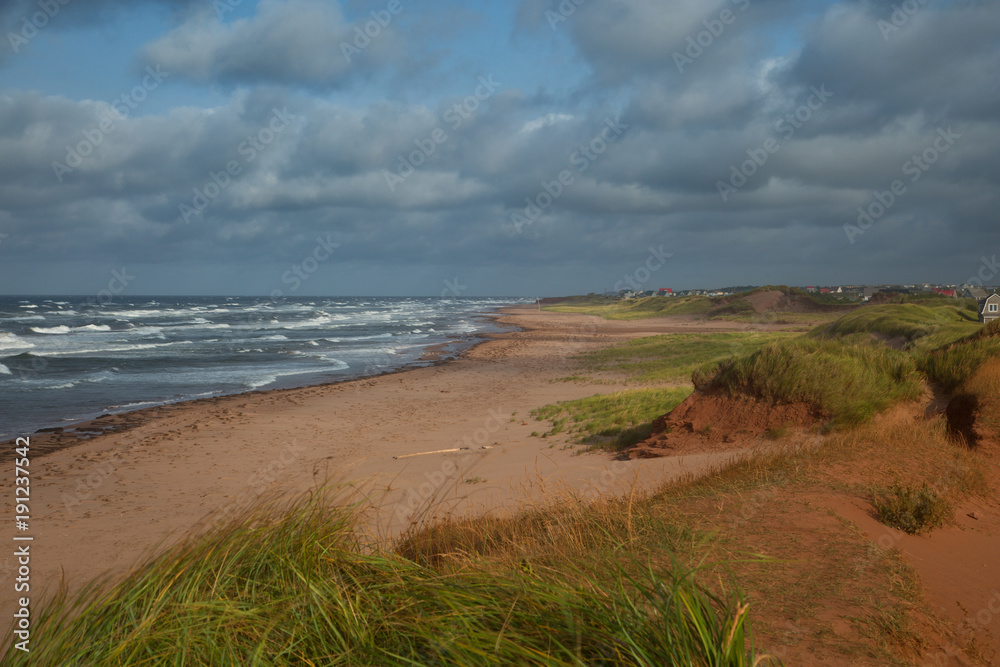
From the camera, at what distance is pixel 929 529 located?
5238mm

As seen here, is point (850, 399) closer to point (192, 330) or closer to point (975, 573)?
point (975, 573)

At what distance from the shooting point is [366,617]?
2932 millimetres

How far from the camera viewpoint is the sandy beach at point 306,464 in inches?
306

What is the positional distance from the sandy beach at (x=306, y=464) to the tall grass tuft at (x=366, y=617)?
0.61m

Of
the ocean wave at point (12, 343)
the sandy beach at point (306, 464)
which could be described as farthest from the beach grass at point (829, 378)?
the ocean wave at point (12, 343)

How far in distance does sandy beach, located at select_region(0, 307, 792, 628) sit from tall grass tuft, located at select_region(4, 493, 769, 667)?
2.00 ft

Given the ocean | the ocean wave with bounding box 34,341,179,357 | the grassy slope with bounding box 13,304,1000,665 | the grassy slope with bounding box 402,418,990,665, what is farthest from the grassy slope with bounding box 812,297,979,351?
the ocean wave with bounding box 34,341,179,357

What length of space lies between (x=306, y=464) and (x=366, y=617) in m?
10.7

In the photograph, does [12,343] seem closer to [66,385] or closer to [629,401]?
[66,385]

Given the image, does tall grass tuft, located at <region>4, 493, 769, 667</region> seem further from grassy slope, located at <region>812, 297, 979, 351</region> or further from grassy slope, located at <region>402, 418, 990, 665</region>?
grassy slope, located at <region>812, 297, 979, 351</region>

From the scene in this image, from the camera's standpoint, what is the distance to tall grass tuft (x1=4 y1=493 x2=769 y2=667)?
2.52 m

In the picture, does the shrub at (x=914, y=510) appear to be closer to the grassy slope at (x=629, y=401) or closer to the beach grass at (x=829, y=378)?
the beach grass at (x=829, y=378)

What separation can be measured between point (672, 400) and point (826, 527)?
9600 mm

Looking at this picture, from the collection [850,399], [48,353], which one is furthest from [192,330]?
[850,399]
